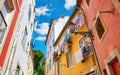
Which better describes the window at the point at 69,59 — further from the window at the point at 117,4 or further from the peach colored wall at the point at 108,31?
the window at the point at 117,4

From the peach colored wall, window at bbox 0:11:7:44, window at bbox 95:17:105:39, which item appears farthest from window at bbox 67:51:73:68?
window at bbox 0:11:7:44

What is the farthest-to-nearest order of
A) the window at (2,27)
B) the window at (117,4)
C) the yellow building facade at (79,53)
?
the yellow building facade at (79,53), the window at (2,27), the window at (117,4)

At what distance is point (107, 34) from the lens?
7746mm

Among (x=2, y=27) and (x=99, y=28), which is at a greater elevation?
(x=99, y=28)

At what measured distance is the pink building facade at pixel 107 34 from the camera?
676 centimetres

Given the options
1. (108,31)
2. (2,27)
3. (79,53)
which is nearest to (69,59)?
(79,53)

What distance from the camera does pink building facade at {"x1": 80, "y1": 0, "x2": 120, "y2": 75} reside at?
22.2 feet

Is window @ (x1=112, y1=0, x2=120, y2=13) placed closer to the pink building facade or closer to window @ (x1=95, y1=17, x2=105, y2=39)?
the pink building facade

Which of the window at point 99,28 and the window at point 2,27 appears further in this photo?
the window at point 99,28

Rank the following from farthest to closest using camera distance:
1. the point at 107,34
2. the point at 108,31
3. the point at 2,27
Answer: the point at 107,34 → the point at 108,31 → the point at 2,27

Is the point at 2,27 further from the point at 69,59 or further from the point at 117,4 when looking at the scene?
the point at 69,59

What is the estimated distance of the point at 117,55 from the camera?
667cm

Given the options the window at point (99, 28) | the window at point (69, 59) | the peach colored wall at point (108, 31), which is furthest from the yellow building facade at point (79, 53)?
the window at point (99, 28)

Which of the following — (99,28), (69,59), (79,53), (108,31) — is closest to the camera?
(108,31)
